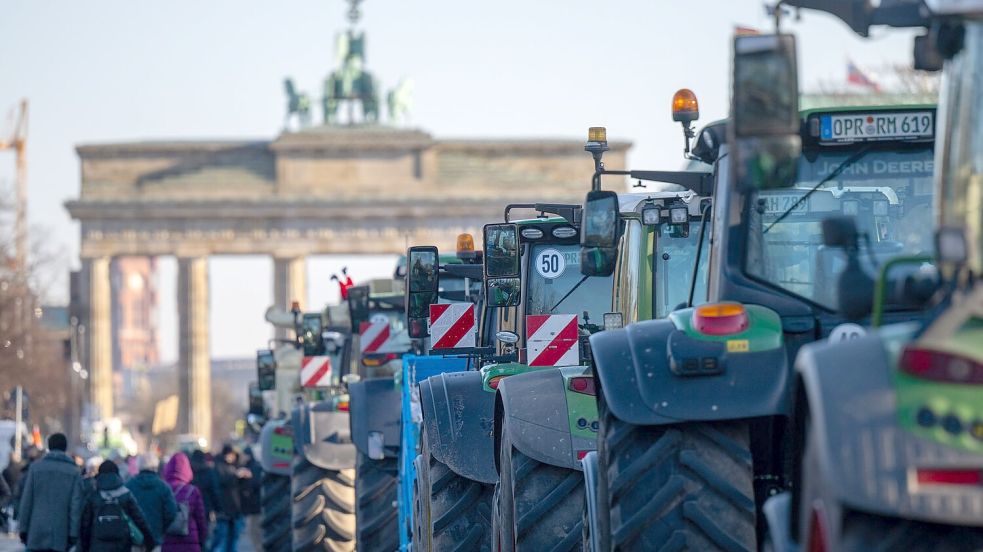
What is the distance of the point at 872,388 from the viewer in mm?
5586

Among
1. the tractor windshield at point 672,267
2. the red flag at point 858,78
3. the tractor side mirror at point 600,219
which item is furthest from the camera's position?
the red flag at point 858,78

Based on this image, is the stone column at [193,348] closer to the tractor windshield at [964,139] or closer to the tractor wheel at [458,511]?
the tractor wheel at [458,511]

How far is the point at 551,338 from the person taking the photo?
40.8ft

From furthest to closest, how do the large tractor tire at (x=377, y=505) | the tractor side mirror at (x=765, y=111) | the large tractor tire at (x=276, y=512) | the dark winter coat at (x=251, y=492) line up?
1. the dark winter coat at (x=251, y=492)
2. the large tractor tire at (x=276, y=512)
3. the large tractor tire at (x=377, y=505)
4. the tractor side mirror at (x=765, y=111)

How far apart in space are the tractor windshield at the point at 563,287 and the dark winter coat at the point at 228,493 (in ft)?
44.2

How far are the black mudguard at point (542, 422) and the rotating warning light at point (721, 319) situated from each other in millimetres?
1533

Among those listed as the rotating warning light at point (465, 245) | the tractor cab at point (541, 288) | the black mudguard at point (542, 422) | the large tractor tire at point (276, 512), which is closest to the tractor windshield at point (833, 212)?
the black mudguard at point (542, 422)

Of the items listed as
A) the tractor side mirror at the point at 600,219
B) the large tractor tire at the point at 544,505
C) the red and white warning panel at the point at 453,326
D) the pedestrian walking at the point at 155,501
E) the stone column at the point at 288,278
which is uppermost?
the tractor side mirror at the point at 600,219

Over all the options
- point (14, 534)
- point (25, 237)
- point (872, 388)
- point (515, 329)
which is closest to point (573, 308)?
point (515, 329)

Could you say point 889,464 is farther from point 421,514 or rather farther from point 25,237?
point 25,237

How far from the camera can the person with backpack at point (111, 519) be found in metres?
16.4

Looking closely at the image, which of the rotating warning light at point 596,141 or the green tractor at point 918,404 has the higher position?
the rotating warning light at point 596,141

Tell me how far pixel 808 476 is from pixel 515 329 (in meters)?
7.61

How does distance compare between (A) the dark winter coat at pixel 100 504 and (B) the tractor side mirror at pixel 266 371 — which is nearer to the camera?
(A) the dark winter coat at pixel 100 504
